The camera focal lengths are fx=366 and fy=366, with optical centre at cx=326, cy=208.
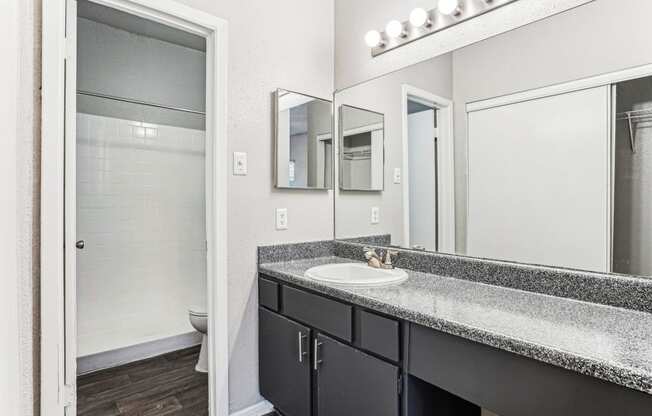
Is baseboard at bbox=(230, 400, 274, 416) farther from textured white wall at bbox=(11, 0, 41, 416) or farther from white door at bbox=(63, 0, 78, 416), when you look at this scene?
textured white wall at bbox=(11, 0, 41, 416)

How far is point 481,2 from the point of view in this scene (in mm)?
1576

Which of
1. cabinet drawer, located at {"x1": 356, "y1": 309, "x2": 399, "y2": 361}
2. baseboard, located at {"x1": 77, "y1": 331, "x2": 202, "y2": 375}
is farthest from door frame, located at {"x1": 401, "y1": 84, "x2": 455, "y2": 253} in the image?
baseboard, located at {"x1": 77, "y1": 331, "x2": 202, "y2": 375}

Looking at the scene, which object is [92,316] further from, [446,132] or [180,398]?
[446,132]

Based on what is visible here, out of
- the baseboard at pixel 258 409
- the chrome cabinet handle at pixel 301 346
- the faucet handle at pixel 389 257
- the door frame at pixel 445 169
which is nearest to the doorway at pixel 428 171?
the door frame at pixel 445 169

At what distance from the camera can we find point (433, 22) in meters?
1.75

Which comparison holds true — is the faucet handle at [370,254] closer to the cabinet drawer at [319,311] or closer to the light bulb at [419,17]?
the cabinet drawer at [319,311]

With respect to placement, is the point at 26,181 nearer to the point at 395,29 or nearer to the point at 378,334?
the point at 378,334

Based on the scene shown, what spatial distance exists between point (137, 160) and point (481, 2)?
96.2 inches

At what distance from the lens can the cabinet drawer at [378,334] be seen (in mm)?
1212

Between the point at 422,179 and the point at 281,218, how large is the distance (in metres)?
0.78

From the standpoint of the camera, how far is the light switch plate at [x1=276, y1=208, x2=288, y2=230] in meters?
2.02

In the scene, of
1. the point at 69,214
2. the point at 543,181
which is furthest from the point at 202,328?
the point at 543,181

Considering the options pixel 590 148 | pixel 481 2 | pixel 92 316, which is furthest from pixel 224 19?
pixel 92 316

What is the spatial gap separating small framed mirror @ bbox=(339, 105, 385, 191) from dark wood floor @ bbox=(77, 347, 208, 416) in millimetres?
1520
